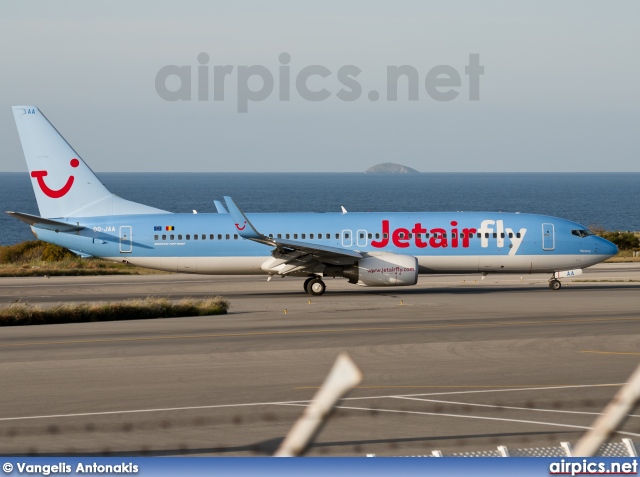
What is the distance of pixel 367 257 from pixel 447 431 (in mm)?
26381

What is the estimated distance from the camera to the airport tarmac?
1498 centimetres

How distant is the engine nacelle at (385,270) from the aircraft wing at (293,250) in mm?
460

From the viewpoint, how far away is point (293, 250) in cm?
4206

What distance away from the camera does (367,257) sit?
41.7m

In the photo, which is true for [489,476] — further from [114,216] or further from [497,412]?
[114,216]

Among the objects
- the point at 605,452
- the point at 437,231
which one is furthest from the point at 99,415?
the point at 437,231

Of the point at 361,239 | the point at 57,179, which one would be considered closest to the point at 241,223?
the point at 361,239

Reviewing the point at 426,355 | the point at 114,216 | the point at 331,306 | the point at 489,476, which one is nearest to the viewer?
the point at 489,476

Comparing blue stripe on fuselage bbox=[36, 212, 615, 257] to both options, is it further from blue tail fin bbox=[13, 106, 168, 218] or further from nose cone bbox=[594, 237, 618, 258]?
blue tail fin bbox=[13, 106, 168, 218]

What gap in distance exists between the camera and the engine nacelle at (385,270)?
1618 inches

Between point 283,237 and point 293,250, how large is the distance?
6.71ft

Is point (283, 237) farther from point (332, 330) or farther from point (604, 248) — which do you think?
point (332, 330)

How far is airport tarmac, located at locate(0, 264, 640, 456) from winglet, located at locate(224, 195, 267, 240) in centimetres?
284

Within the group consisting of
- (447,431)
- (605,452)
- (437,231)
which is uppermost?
(437,231)
